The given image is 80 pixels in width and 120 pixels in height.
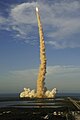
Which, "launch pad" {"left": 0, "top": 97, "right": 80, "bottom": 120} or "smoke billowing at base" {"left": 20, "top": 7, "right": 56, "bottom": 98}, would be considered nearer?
"launch pad" {"left": 0, "top": 97, "right": 80, "bottom": 120}

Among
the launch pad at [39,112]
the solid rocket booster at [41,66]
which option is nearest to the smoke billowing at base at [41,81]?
the solid rocket booster at [41,66]

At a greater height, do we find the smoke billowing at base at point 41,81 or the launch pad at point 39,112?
the smoke billowing at base at point 41,81

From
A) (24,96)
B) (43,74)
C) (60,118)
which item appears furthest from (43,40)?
(60,118)

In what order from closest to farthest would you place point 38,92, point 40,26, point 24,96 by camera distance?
1. point 40,26
2. point 38,92
3. point 24,96

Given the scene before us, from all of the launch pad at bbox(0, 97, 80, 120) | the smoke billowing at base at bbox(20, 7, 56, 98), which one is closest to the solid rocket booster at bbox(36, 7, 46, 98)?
the smoke billowing at base at bbox(20, 7, 56, 98)

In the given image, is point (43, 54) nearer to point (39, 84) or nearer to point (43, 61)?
point (43, 61)

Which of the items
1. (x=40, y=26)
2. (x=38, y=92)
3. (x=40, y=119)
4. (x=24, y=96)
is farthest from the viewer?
(x=24, y=96)

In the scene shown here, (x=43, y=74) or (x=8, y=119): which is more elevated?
(x=43, y=74)

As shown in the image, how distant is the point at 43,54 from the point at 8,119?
66.9 metres

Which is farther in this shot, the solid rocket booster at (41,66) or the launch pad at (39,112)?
the solid rocket booster at (41,66)

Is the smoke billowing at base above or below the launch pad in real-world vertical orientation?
above

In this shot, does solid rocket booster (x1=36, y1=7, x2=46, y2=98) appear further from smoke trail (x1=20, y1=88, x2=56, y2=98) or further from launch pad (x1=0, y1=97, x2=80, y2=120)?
launch pad (x1=0, y1=97, x2=80, y2=120)

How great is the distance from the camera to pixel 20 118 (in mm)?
51406

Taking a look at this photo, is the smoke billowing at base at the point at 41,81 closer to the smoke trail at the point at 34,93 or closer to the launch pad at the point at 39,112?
the smoke trail at the point at 34,93
